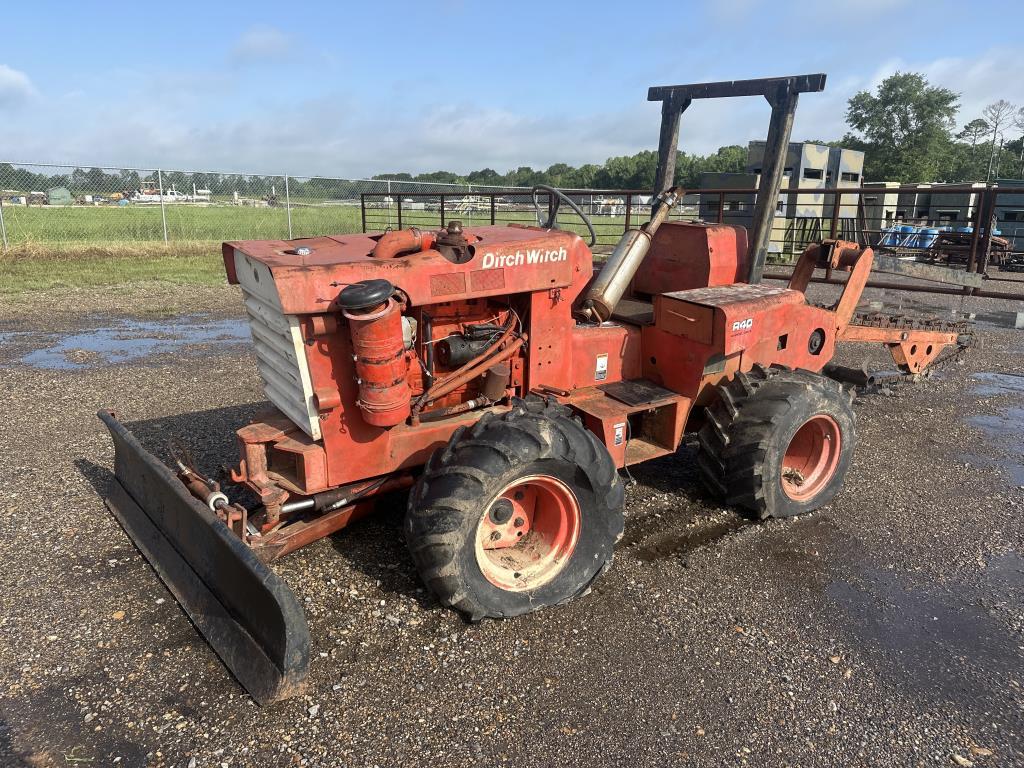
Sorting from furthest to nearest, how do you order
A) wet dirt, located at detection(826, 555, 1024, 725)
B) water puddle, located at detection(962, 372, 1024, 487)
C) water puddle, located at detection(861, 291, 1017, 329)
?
1. water puddle, located at detection(861, 291, 1017, 329)
2. water puddle, located at detection(962, 372, 1024, 487)
3. wet dirt, located at detection(826, 555, 1024, 725)

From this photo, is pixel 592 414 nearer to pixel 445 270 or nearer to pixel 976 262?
pixel 445 270

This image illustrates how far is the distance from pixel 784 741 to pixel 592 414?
74.0 inches

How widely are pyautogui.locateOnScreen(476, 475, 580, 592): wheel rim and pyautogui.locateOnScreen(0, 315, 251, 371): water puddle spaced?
6.38 meters

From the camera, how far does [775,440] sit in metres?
4.10

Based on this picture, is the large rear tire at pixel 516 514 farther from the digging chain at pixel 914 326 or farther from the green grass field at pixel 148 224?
the green grass field at pixel 148 224

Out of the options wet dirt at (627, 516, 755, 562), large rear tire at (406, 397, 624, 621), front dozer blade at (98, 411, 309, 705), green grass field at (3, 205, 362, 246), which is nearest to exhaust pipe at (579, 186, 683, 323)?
large rear tire at (406, 397, 624, 621)

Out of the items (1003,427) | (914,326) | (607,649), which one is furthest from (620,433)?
(1003,427)

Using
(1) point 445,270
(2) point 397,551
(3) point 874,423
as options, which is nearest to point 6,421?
(2) point 397,551

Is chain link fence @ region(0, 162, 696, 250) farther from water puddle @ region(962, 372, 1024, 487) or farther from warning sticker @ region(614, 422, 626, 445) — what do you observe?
warning sticker @ region(614, 422, 626, 445)

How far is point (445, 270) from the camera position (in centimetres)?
349

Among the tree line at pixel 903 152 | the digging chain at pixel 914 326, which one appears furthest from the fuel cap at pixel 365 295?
the tree line at pixel 903 152

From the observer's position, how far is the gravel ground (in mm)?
2646

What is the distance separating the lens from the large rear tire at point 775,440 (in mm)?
4125

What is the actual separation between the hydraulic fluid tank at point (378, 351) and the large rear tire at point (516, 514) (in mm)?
329
